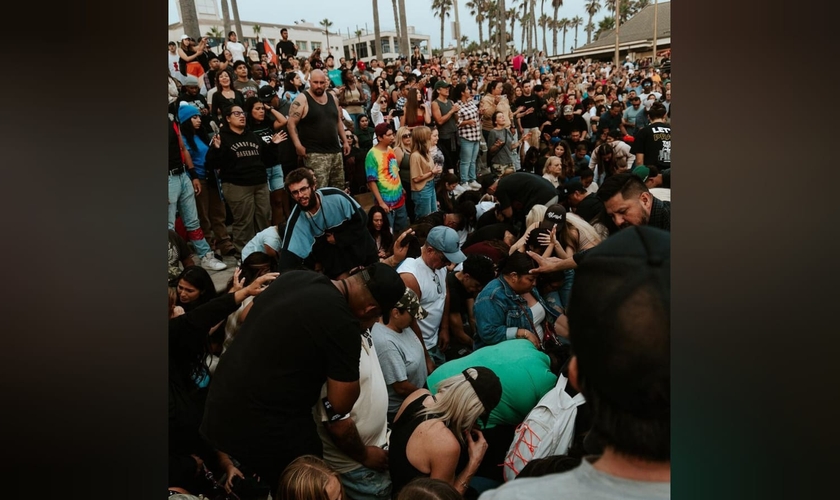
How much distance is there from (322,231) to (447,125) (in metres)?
3.80

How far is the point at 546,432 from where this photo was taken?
1.71 meters

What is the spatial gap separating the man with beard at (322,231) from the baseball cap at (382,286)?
0.74 metres

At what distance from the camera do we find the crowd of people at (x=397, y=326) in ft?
3.99

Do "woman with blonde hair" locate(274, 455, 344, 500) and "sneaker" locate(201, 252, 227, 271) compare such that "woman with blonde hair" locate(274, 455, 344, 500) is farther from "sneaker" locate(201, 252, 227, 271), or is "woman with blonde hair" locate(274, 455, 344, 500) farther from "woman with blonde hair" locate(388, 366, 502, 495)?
"sneaker" locate(201, 252, 227, 271)

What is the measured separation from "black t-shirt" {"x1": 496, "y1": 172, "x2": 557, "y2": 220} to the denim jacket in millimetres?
557

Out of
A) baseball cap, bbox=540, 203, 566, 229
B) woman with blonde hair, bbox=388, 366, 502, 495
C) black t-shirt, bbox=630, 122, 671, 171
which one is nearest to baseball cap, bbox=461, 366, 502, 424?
woman with blonde hair, bbox=388, 366, 502, 495

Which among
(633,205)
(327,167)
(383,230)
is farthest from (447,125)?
(633,205)

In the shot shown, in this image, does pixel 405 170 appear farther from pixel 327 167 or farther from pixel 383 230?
pixel 383 230

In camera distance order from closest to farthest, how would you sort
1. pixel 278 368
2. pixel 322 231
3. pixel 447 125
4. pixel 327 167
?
pixel 278 368 → pixel 322 231 → pixel 327 167 → pixel 447 125

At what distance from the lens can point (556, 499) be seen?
1.19m

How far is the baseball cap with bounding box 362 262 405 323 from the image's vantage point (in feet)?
6.57

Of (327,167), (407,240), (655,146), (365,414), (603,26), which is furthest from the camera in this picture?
(603,26)
